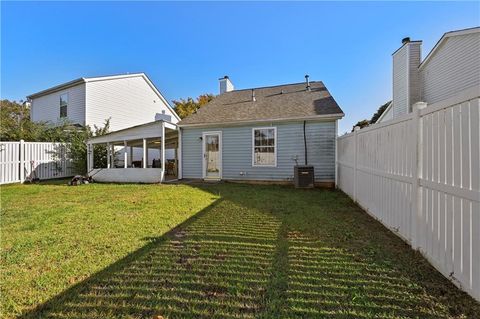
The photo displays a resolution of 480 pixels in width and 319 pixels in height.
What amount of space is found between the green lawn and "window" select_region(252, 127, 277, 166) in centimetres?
558

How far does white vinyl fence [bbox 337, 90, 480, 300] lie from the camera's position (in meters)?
2.06

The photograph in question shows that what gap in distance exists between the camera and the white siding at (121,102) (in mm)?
15750

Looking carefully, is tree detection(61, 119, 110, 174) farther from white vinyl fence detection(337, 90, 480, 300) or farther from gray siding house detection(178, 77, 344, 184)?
white vinyl fence detection(337, 90, 480, 300)

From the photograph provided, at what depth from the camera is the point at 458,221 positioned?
2221 mm

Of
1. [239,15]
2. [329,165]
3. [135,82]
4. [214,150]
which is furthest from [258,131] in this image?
[135,82]

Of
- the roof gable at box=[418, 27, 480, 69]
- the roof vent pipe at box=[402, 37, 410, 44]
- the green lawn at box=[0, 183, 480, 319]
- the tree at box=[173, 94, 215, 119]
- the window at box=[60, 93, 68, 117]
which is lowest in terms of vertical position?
the green lawn at box=[0, 183, 480, 319]

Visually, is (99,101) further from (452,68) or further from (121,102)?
(452,68)

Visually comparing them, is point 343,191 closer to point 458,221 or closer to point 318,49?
point 458,221

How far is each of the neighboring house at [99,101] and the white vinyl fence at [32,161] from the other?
2.89m

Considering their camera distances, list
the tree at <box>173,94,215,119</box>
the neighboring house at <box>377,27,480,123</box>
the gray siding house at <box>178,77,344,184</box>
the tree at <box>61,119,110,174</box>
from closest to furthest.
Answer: the neighboring house at <box>377,27,480,123</box>
the gray siding house at <box>178,77,344,184</box>
the tree at <box>61,119,110,174</box>
the tree at <box>173,94,215,119</box>

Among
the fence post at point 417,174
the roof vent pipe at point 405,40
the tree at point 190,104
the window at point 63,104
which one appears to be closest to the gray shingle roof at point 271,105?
the roof vent pipe at point 405,40

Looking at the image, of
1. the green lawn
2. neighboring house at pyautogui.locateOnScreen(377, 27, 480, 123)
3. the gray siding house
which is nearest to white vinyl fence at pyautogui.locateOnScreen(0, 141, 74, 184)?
the gray siding house

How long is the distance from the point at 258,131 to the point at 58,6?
9.42m

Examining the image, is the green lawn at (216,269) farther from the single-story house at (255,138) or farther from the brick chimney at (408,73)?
the brick chimney at (408,73)
